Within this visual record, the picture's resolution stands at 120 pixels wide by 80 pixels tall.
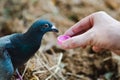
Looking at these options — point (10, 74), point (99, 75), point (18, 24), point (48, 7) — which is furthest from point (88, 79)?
point (48, 7)

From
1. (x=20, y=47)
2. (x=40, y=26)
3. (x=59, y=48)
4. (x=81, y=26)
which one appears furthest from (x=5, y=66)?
(x=59, y=48)

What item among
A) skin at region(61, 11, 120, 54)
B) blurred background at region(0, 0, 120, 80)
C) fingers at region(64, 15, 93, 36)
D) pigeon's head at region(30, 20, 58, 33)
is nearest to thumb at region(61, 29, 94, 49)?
skin at region(61, 11, 120, 54)

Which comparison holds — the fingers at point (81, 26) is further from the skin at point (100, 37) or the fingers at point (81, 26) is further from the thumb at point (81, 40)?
the thumb at point (81, 40)

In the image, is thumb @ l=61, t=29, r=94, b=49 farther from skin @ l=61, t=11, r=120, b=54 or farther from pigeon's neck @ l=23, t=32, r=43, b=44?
pigeon's neck @ l=23, t=32, r=43, b=44

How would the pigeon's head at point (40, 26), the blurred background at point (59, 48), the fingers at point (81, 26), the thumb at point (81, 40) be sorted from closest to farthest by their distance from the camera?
the thumb at point (81, 40) < the fingers at point (81, 26) < the pigeon's head at point (40, 26) < the blurred background at point (59, 48)

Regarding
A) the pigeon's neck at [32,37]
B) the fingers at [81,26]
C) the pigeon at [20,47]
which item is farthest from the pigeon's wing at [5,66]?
the fingers at [81,26]

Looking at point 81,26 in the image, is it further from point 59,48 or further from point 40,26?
point 59,48

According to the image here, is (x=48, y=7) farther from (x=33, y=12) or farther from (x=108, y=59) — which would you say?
(x=108, y=59)
